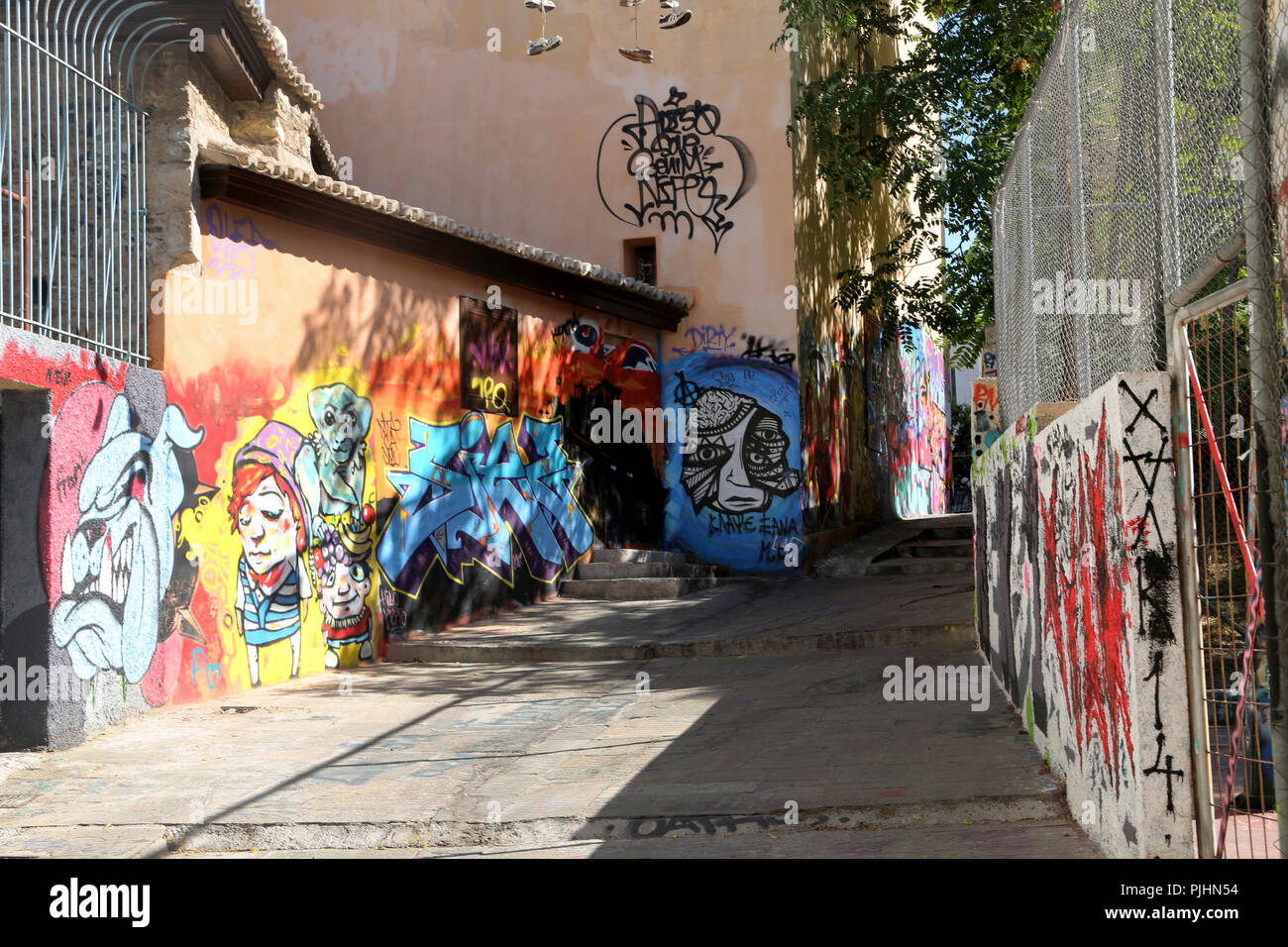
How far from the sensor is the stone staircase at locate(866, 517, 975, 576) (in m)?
14.4

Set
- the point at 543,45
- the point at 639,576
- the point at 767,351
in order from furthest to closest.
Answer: the point at 767,351 → the point at 543,45 → the point at 639,576

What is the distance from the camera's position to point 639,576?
14.3 meters

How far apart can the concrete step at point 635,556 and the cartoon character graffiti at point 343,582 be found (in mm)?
4282

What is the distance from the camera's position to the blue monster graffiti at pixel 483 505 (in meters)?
11.3

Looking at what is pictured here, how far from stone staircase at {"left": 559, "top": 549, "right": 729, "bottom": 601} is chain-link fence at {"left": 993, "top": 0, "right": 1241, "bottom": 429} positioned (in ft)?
24.9

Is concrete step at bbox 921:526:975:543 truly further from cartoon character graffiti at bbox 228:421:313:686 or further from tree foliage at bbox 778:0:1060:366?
cartoon character graffiti at bbox 228:421:313:686

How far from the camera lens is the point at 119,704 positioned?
7852 millimetres

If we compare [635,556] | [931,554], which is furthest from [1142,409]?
[931,554]

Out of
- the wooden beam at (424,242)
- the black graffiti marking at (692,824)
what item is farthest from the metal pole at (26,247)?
the black graffiti marking at (692,824)

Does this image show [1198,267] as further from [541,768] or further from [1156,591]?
[541,768]

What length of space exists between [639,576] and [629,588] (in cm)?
54

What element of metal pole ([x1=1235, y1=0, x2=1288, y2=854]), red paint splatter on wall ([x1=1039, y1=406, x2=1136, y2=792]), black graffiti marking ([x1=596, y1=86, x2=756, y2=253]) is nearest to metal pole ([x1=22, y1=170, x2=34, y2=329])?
red paint splatter on wall ([x1=1039, y1=406, x2=1136, y2=792])
